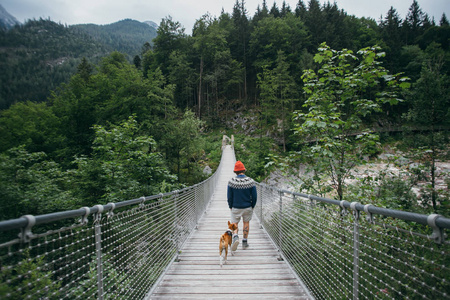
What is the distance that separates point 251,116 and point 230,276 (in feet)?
86.0

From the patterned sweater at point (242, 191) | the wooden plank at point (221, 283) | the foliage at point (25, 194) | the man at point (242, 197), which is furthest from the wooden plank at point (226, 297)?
the foliage at point (25, 194)

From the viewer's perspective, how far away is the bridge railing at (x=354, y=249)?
4.03 feet

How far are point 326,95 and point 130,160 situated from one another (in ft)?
23.1

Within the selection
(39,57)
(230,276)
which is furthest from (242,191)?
(39,57)

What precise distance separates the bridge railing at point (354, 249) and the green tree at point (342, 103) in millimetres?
922

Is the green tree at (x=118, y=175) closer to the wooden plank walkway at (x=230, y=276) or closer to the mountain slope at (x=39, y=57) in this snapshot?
the wooden plank walkway at (x=230, y=276)

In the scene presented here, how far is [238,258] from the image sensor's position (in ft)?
10.4

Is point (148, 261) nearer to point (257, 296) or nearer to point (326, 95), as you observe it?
point (257, 296)

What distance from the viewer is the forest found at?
11.4ft

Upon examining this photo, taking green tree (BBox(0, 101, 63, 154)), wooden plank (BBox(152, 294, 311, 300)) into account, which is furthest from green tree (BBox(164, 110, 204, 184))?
wooden plank (BBox(152, 294, 311, 300))

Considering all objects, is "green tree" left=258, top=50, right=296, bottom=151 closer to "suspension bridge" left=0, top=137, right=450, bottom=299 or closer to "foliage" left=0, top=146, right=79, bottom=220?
Answer: "foliage" left=0, top=146, right=79, bottom=220

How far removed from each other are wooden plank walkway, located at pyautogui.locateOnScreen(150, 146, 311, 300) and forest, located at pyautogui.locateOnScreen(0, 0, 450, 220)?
147 cm

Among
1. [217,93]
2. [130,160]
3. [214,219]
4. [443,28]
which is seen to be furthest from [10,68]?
[443,28]

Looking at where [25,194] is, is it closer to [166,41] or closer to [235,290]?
[235,290]
